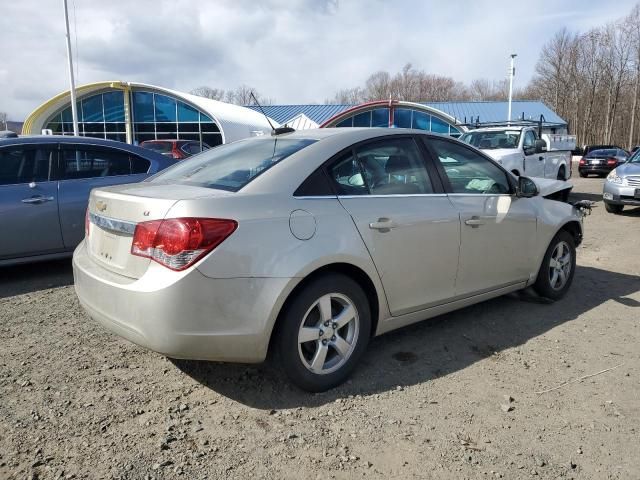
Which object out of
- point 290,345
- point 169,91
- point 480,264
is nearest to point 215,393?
point 290,345

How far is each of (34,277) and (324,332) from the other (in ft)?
13.7

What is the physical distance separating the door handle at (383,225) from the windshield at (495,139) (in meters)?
9.10

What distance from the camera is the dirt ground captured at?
2473mm

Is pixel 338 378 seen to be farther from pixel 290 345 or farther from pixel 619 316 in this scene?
pixel 619 316

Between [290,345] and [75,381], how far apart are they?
57.4 inches

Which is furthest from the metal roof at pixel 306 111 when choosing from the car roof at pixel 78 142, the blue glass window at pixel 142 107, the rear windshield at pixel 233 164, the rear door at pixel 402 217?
the rear door at pixel 402 217

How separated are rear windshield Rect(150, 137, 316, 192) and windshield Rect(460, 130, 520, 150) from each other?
8.98 meters

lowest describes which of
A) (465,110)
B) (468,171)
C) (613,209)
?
(613,209)

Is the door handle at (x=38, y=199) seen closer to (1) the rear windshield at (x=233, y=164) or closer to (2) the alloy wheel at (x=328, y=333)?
(1) the rear windshield at (x=233, y=164)

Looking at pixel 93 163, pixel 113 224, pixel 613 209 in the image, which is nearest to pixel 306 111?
pixel 613 209

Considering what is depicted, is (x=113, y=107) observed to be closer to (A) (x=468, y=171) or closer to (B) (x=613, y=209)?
(B) (x=613, y=209)

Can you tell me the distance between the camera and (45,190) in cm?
541

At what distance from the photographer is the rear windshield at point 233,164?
3.12 metres

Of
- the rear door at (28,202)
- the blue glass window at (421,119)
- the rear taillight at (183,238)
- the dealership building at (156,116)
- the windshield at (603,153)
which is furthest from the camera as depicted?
the blue glass window at (421,119)
